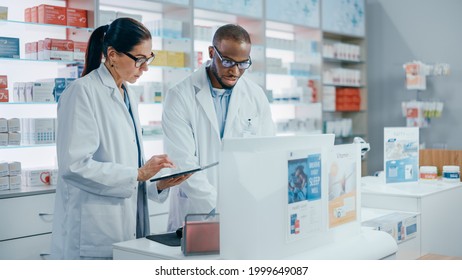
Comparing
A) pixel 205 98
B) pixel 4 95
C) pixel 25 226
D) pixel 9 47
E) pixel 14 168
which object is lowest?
pixel 25 226

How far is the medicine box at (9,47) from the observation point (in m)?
4.16

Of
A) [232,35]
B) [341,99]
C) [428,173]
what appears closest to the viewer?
[232,35]

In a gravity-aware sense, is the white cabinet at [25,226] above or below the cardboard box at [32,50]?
below

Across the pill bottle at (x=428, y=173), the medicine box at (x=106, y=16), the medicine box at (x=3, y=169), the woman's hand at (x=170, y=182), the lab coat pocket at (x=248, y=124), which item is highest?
the medicine box at (x=106, y=16)

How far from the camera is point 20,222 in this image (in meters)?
3.94

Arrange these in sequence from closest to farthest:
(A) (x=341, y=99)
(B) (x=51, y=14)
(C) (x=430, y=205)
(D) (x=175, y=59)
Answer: (C) (x=430, y=205), (B) (x=51, y=14), (D) (x=175, y=59), (A) (x=341, y=99)

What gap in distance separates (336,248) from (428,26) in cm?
623

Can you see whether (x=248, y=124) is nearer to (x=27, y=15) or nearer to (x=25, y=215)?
(x=25, y=215)

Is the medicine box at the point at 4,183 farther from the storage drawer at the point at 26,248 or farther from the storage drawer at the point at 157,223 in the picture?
the storage drawer at the point at 157,223

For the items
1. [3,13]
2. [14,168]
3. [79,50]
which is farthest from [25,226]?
[3,13]

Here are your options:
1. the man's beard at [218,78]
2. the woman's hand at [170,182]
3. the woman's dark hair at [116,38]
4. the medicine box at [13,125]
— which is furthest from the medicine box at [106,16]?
the woman's hand at [170,182]

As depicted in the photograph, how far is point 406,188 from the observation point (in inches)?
145

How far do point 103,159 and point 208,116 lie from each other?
63 centimetres

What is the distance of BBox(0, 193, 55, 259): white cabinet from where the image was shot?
3869 mm
